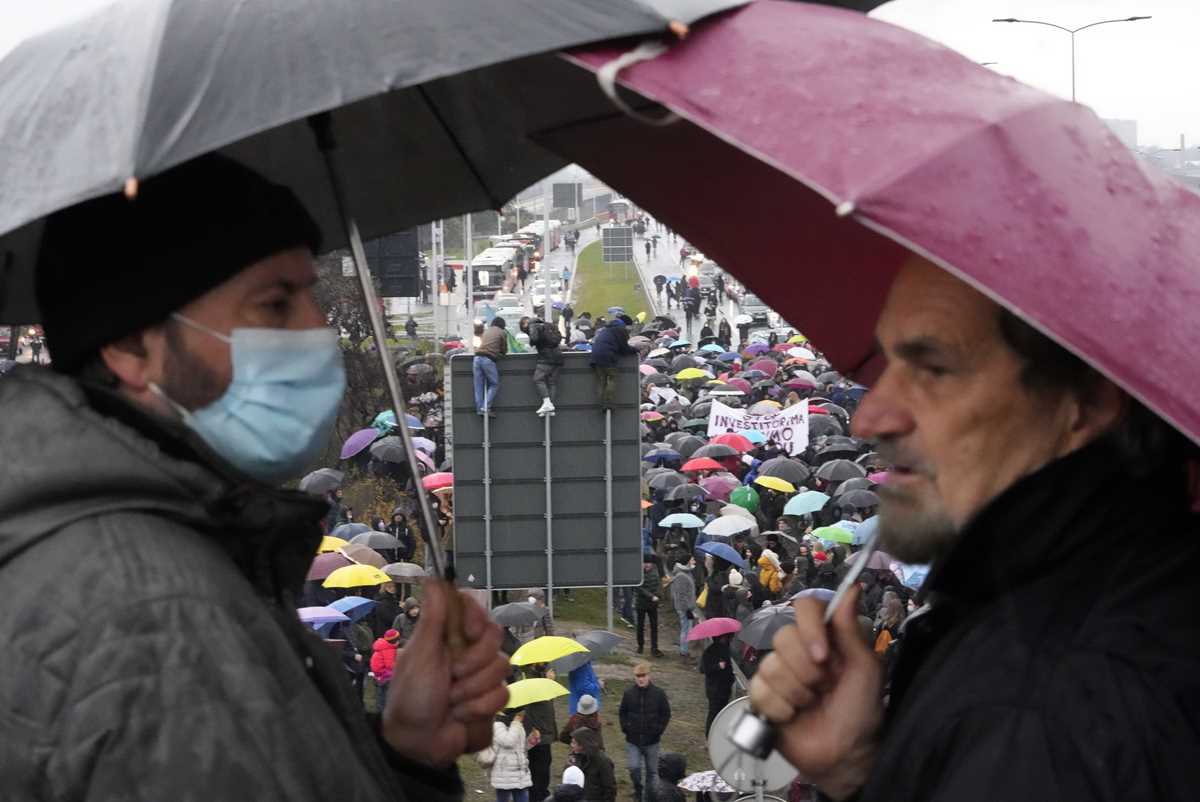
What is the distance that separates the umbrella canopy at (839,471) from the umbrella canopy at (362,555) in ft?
27.2

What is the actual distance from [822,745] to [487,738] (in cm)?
69

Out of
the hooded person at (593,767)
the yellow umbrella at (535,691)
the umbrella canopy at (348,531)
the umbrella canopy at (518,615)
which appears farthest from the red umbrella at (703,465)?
the hooded person at (593,767)

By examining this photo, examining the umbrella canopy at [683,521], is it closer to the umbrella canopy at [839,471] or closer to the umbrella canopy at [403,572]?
the umbrella canopy at [839,471]

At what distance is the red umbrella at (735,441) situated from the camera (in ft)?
88.7

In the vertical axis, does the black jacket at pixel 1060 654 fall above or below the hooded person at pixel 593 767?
above

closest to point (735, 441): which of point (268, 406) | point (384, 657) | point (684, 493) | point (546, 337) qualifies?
point (684, 493)

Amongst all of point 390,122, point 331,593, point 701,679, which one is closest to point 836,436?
point 701,679

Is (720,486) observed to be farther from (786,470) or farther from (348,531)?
(348,531)

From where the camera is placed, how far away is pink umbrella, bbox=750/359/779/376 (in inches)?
1598

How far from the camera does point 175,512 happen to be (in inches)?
89.9

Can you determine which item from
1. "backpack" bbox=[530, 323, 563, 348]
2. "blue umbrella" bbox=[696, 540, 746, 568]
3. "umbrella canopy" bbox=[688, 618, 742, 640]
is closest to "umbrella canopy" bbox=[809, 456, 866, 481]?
"blue umbrella" bbox=[696, 540, 746, 568]

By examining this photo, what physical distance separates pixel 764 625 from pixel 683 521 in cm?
735

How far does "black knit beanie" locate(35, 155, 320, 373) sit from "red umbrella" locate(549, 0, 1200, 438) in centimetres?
57

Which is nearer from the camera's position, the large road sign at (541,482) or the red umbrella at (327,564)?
the large road sign at (541,482)
